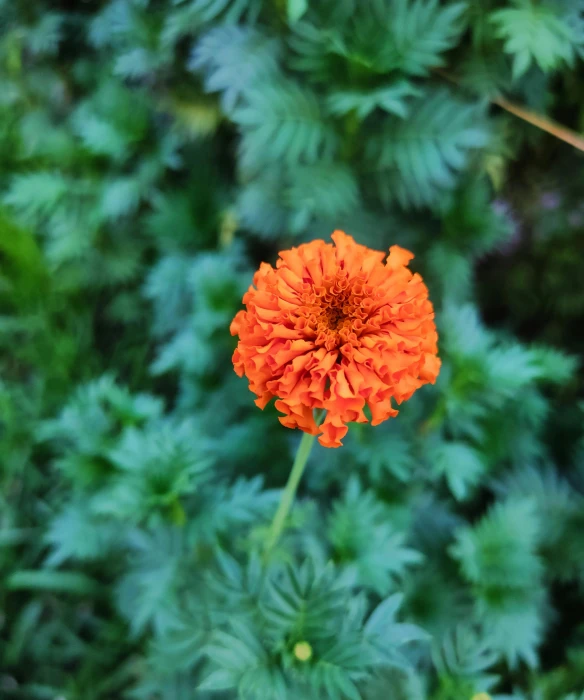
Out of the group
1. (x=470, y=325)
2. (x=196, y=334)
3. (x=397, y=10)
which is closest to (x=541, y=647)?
(x=470, y=325)

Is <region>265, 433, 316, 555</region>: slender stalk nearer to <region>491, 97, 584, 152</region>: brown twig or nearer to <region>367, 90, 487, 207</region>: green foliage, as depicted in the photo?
<region>367, 90, 487, 207</region>: green foliage

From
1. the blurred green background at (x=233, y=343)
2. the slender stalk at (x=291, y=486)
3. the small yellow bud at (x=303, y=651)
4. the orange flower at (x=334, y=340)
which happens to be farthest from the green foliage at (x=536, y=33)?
the small yellow bud at (x=303, y=651)

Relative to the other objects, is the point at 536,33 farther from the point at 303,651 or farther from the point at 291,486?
the point at 303,651

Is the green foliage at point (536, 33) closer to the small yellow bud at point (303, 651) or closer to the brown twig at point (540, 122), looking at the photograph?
the brown twig at point (540, 122)

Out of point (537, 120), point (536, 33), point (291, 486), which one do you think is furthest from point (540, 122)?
point (291, 486)

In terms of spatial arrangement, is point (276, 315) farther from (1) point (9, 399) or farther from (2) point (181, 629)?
(1) point (9, 399)
